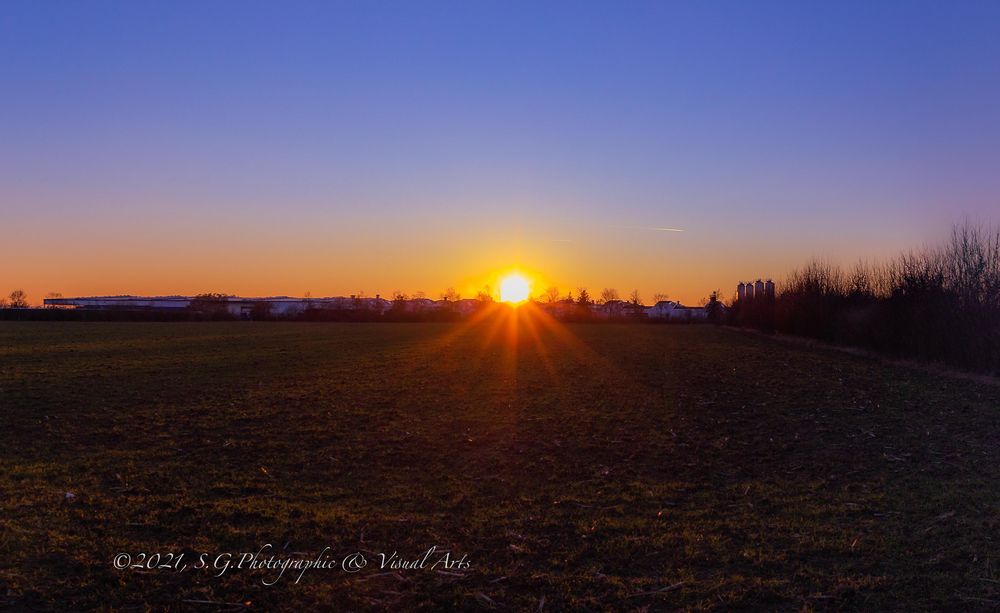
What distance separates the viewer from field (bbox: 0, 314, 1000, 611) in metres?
5.38

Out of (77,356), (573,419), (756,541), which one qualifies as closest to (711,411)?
(573,419)

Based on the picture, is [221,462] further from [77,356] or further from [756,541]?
[77,356]

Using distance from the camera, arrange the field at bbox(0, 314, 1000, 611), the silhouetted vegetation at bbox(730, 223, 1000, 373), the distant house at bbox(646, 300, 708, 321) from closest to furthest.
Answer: the field at bbox(0, 314, 1000, 611) < the silhouetted vegetation at bbox(730, 223, 1000, 373) < the distant house at bbox(646, 300, 708, 321)

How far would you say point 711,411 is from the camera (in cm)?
1409

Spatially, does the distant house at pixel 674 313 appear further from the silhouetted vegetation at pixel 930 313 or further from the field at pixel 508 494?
the field at pixel 508 494

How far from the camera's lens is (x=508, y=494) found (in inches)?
326

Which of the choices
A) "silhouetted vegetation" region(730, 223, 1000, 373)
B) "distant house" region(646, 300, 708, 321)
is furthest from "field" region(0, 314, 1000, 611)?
"distant house" region(646, 300, 708, 321)


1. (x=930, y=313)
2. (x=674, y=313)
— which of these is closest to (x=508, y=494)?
(x=930, y=313)

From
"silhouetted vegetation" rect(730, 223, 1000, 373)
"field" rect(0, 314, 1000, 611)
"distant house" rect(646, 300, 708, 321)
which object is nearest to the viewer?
"field" rect(0, 314, 1000, 611)

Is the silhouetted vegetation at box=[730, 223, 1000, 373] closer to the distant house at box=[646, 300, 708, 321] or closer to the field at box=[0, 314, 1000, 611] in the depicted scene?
the field at box=[0, 314, 1000, 611]

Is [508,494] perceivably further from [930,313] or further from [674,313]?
[674,313]

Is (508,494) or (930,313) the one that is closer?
(508,494)

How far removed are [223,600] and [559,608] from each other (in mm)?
2349

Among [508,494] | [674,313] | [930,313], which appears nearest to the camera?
[508,494]
